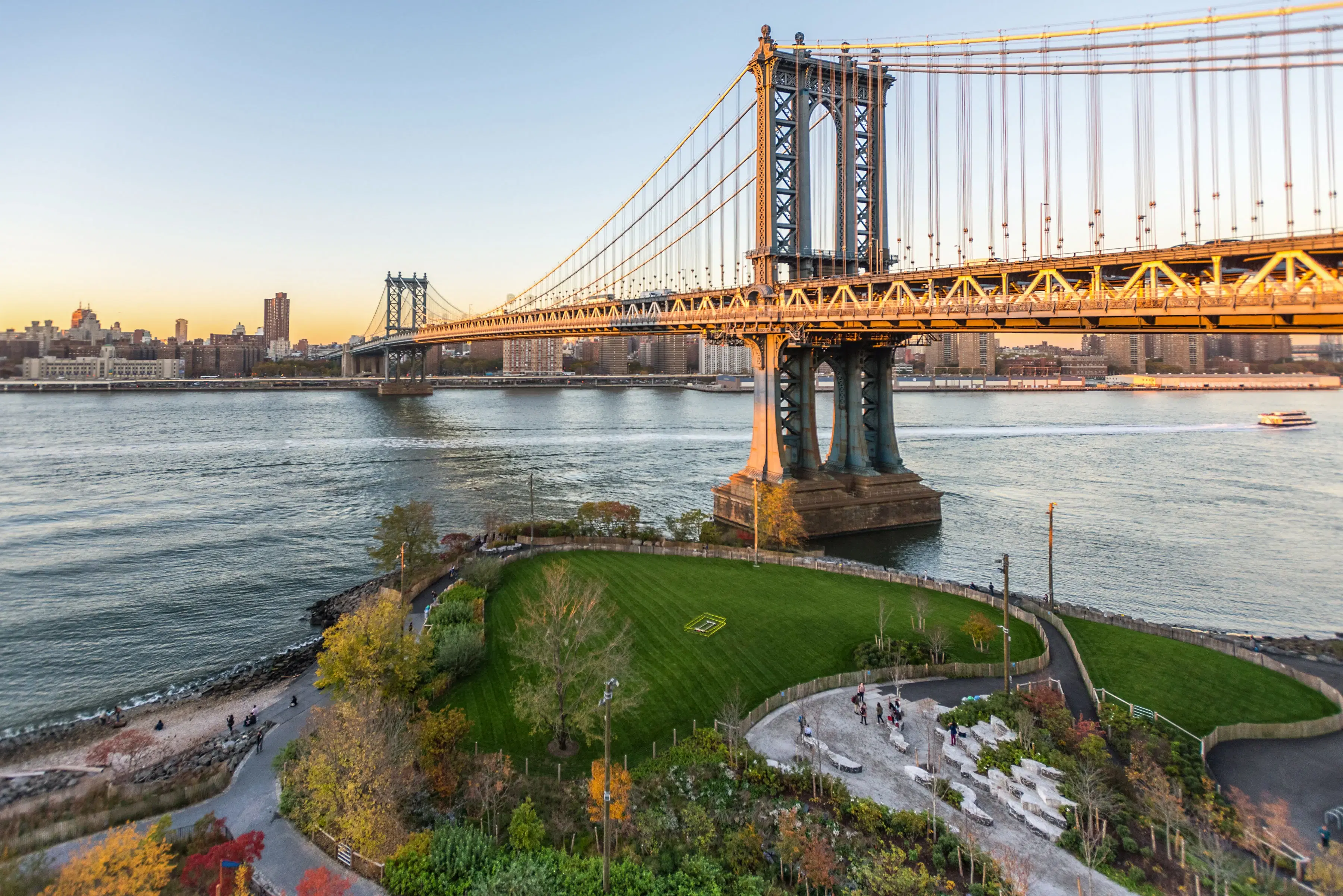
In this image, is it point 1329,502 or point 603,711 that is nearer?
point 603,711

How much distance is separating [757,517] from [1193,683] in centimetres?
1778

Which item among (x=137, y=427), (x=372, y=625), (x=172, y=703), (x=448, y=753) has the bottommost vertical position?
(x=172, y=703)

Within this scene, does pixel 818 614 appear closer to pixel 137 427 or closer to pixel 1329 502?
pixel 1329 502

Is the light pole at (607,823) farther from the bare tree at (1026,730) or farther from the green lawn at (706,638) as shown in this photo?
the bare tree at (1026,730)

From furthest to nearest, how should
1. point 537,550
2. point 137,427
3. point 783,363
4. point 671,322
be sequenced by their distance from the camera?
point 137,427
point 671,322
point 783,363
point 537,550

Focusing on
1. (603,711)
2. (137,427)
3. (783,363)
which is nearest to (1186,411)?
(783,363)

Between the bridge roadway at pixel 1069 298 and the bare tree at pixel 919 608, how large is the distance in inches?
458

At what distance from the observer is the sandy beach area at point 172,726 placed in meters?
21.0

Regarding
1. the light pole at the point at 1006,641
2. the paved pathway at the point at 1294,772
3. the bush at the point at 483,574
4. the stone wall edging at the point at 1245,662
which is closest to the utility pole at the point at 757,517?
the bush at the point at 483,574

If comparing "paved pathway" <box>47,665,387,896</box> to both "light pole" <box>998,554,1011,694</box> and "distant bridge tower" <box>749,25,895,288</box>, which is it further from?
"distant bridge tower" <box>749,25,895,288</box>

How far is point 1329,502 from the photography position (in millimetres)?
57906

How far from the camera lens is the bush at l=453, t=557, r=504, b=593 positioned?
96.9 ft

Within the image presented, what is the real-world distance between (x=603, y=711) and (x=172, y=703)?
1640 cm

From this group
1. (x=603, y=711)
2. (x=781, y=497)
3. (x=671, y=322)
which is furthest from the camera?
(x=671, y=322)
